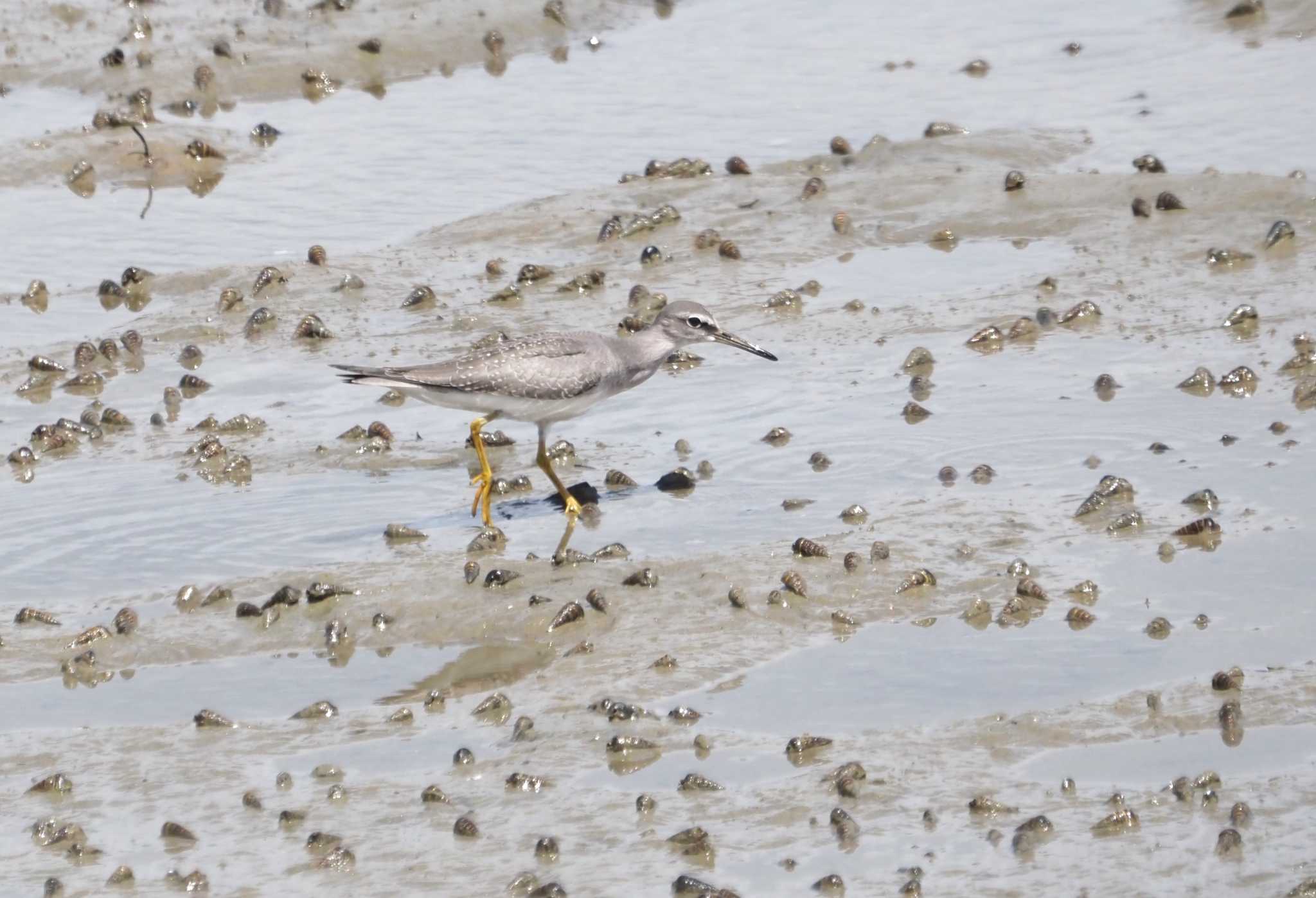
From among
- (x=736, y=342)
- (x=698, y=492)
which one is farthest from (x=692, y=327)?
(x=698, y=492)

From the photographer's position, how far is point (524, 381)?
11500mm

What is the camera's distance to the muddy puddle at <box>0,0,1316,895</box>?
786 cm

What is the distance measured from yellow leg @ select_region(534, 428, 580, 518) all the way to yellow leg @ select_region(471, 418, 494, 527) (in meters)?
0.33

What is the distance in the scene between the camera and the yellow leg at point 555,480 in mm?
11344

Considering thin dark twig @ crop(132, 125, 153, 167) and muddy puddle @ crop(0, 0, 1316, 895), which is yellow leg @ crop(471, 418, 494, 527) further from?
thin dark twig @ crop(132, 125, 153, 167)

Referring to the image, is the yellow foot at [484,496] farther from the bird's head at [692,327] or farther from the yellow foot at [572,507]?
the bird's head at [692,327]

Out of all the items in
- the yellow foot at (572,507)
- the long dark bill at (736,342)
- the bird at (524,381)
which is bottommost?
the yellow foot at (572,507)

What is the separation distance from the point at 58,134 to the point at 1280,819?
50.0 ft

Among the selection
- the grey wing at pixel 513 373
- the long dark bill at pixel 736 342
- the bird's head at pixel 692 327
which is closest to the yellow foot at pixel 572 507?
the grey wing at pixel 513 373

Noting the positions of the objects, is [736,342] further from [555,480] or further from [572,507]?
[572,507]

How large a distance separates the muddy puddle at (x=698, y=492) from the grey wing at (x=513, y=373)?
0.73 m

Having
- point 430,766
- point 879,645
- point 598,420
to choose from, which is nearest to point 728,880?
point 430,766

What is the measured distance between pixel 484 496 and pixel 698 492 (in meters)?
1.30

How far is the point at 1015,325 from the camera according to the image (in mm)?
13430
